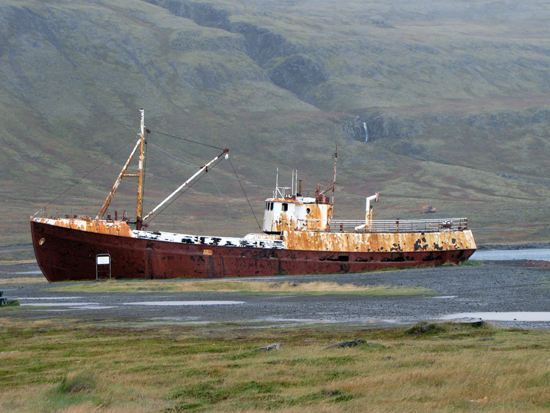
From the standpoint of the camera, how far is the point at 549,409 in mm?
10391

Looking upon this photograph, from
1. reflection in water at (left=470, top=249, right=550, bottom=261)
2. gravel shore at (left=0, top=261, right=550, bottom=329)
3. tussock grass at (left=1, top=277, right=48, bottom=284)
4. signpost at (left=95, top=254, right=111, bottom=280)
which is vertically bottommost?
gravel shore at (left=0, top=261, right=550, bottom=329)

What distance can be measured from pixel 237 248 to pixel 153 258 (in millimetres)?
5314

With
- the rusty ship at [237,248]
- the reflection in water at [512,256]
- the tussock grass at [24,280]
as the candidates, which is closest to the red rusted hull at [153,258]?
the rusty ship at [237,248]

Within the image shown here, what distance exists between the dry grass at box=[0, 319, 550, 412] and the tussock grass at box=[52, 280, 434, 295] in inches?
669

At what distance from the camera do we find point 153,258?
44.4 m

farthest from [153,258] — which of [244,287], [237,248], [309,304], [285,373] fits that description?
[285,373]

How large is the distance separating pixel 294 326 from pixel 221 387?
8600mm

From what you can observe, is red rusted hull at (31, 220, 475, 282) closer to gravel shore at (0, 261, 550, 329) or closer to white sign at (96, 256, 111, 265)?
white sign at (96, 256, 111, 265)

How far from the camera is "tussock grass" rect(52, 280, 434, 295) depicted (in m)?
35.2

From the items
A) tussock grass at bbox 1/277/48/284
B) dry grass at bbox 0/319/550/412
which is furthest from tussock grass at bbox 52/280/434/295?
dry grass at bbox 0/319/550/412

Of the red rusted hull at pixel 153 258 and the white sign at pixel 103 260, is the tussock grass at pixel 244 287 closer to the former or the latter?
the white sign at pixel 103 260

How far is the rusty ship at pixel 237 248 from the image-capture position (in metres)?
43.9

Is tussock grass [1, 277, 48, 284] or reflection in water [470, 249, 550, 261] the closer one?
tussock grass [1, 277, 48, 284]

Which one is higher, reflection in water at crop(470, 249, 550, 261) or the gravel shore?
reflection in water at crop(470, 249, 550, 261)
